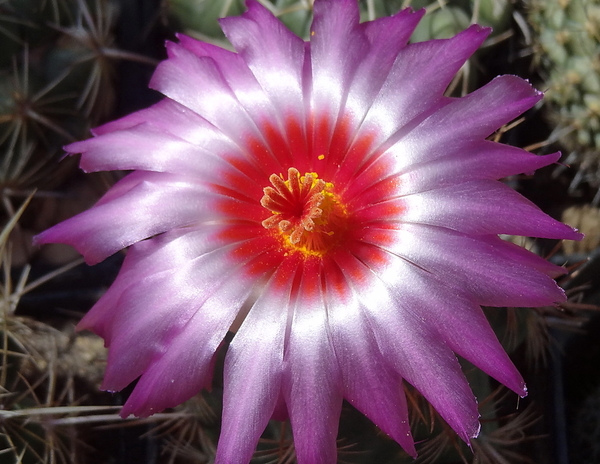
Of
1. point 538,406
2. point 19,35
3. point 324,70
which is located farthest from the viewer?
point 538,406

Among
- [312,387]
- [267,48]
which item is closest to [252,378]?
[312,387]

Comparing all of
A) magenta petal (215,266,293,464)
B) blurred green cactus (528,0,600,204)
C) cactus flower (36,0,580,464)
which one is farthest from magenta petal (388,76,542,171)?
blurred green cactus (528,0,600,204)

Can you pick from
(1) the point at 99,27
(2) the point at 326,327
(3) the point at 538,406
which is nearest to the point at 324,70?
(2) the point at 326,327

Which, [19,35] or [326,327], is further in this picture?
[19,35]

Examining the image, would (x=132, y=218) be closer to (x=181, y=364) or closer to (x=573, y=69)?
(x=181, y=364)

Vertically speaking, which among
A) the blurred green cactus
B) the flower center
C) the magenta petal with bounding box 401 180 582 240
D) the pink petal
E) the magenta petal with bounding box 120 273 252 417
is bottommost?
the magenta petal with bounding box 120 273 252 417

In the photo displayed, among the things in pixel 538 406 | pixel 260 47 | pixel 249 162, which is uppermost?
pixel 260 47

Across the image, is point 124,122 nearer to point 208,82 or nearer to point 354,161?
point 208,82

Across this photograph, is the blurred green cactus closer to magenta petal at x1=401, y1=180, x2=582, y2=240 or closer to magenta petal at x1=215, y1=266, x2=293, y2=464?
magenta petal at x1=401, y1=180, x2=582, y2=240
